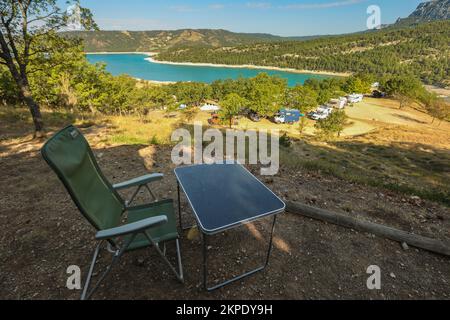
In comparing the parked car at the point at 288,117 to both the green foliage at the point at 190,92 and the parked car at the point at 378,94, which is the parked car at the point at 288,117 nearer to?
the green foliage at the point at 190,92

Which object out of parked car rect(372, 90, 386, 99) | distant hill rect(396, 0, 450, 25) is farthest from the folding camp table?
distant hill rect(396, 0, 450, 25)

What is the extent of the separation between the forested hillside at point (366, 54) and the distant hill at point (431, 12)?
313 ft

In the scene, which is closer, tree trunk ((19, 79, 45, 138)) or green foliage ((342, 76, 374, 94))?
tree trunk ((19, 79, 45, 138))

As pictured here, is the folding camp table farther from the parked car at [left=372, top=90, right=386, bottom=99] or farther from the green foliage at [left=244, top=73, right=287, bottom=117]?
the parked car at [left=372, top=90, right=386, bottom=99]

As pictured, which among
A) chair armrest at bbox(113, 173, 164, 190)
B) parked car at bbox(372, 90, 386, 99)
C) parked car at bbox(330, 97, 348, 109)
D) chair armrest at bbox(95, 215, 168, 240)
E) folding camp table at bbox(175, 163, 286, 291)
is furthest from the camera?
parked car at bbox(372, 90, 386, 99)

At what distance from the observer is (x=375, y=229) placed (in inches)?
118

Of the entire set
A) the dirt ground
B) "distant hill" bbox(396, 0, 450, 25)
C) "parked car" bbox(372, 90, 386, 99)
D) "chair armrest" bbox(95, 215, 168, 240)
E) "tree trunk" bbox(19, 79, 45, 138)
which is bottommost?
the dirt ground

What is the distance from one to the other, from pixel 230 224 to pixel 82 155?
1.70 meters

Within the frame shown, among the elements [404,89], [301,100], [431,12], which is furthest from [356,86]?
[431,12]

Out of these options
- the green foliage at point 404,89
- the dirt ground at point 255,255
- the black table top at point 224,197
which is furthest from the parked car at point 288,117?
the black table top at point 224,197

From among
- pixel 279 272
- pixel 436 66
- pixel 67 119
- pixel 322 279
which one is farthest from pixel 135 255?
pixel 436 66

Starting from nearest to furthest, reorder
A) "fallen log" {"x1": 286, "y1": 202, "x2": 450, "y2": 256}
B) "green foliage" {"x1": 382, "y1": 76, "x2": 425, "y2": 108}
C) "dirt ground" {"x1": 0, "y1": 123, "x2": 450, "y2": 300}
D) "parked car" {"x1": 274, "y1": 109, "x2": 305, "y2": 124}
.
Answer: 1. "dirt ground" {"x1": 0, "y1": 123, "x2": 450, "y2": 300}
2. "fallen log" {"x1": 286, "y1": 202, "x2": 450, "y2": 256}
3. "parked car" {"x1": 274, "y1": 109, "x2": 305, "y2": 124}
4. "green foliage" {"x1": 382, "y1": 76, "x2": 425, "y2": 108}

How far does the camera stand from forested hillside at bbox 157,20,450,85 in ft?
272

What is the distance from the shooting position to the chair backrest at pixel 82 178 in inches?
74.1
